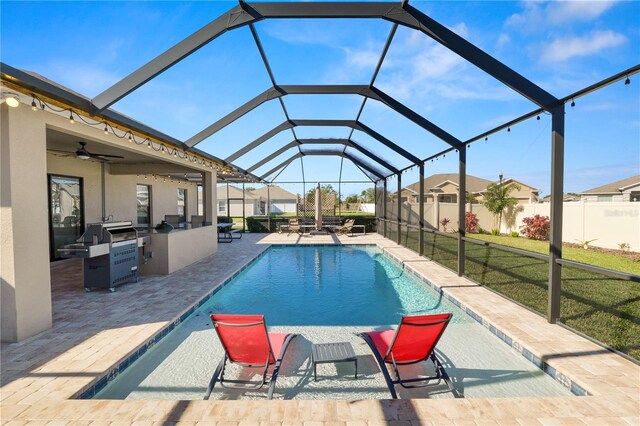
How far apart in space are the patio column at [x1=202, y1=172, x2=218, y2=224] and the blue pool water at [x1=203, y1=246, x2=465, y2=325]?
6.59 ft

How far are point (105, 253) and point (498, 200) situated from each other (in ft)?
53.1

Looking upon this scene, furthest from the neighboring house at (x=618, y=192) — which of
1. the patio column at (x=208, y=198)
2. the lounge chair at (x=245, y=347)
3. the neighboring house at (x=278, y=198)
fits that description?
the neighboring house at (x=278, y=198)

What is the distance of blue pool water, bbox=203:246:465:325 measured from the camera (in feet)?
16.1

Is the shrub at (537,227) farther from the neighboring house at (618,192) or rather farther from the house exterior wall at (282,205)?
the house exterior wall at (282,205)

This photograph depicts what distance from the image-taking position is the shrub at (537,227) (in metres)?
13.3

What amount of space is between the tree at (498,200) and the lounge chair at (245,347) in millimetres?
15589

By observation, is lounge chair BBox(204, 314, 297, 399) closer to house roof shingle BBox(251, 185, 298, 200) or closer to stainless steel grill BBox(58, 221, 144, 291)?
stainless steel grill BBox(58, 221, 144, 291)

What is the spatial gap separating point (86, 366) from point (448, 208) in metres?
16.4

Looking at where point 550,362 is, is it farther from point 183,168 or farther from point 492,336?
point 183,168

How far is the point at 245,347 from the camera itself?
117 inches

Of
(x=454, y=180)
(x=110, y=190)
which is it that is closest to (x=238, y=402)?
(x=110, y=190)

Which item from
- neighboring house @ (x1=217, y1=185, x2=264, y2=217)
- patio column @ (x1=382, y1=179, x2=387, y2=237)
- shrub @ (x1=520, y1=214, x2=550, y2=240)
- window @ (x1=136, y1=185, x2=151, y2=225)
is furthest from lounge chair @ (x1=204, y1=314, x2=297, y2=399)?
neighboring house @ (x1=217, y1=185, x2=264, y2=217)

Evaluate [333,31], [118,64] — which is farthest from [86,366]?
[333,31]

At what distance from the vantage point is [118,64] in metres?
4.84
